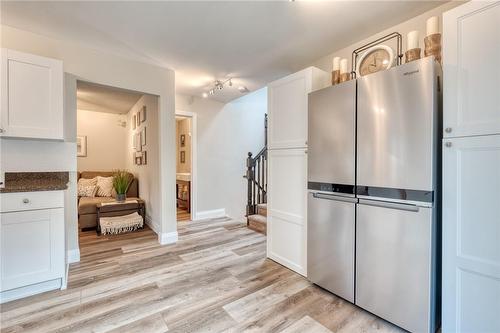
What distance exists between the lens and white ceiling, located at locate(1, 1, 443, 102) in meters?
1.89

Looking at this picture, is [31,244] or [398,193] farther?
[31,244]

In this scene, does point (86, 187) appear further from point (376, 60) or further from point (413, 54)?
point (413, 54)

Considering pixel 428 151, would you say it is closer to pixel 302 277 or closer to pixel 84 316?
pixel 302 277

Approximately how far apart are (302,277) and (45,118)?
2893 mm

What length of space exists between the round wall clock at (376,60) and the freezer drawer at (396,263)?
3.79 feet

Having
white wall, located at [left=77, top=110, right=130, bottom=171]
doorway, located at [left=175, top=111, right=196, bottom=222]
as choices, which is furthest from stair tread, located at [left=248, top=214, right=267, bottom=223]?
white wall, located at [left=77, top=110, right=130, bottom=171]

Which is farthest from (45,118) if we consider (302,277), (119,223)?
(302,277)

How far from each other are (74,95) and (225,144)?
8.98 feet

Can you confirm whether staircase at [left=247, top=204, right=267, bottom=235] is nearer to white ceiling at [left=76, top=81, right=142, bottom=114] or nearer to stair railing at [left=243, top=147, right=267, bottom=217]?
stair railing at [left=243, top=147, right=267, bottom=217]

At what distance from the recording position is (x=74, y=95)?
2596 millimetres

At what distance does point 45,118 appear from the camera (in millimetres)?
2131

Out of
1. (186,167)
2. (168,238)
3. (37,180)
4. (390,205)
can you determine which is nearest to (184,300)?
(168,238)

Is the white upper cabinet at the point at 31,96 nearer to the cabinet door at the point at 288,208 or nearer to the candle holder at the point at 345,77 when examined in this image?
the cabinet door at the point at 288,208

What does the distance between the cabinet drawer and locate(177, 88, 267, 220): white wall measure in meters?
2.62
